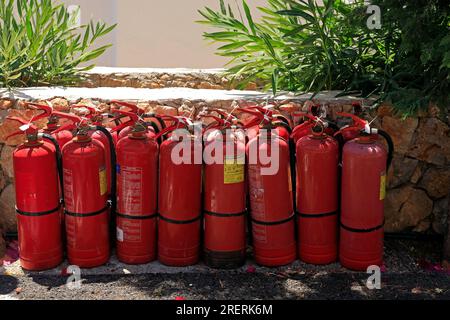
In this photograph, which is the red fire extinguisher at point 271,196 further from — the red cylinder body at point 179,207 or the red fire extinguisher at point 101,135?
the red fire extinguisher at point 101,135

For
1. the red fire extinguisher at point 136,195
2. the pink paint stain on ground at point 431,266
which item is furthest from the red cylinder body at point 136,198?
the pink paint stain on ground at point 431,266

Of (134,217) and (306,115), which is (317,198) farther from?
(134,217)

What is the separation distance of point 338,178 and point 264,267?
0.71 metres

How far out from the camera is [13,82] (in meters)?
5.07

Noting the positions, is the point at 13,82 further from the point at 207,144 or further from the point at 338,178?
the point at 338,178

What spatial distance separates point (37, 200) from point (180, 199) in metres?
0.83

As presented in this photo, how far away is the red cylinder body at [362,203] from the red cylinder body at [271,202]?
1.09 ft

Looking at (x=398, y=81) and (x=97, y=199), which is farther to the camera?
(x=398, y=81)

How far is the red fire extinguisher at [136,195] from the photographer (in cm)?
389

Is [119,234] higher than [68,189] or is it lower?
lower

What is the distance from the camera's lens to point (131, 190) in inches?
155

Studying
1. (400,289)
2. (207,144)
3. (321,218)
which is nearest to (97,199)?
(207,144)

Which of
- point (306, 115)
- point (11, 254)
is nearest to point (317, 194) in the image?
point (306, 115)
